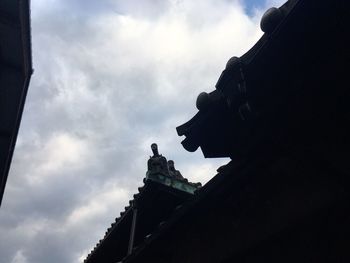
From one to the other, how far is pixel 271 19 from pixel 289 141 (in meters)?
1.36

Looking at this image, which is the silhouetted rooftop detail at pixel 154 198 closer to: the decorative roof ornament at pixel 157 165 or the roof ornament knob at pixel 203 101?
the decorative roof ornament at pixel 157 165

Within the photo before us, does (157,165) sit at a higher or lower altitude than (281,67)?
higher

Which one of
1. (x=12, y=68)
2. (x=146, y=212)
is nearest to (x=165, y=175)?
(x=146, y=212)

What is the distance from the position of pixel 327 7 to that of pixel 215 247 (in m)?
3.46

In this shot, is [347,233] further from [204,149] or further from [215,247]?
[204,149]

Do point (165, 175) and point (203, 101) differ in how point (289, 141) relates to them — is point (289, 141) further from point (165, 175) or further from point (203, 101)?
point (165, 175)

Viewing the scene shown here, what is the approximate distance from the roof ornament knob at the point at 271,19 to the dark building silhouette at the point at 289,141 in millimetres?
11

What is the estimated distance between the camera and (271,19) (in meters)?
3.44

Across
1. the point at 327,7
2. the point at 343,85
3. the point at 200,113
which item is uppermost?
the point at 200,113

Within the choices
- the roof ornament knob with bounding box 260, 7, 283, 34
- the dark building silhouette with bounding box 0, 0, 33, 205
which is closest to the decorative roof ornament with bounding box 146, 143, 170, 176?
the dark building silhouette with bounding box 0, 0, 33, 205

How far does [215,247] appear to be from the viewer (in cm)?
464

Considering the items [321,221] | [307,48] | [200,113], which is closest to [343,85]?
[307,48]

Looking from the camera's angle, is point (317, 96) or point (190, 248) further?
point (190, 248)

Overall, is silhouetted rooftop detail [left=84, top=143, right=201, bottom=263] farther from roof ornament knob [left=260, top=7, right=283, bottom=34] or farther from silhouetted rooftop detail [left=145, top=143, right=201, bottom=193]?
roof ornament knob [left=260, top=7, right=283, bottom=34]
